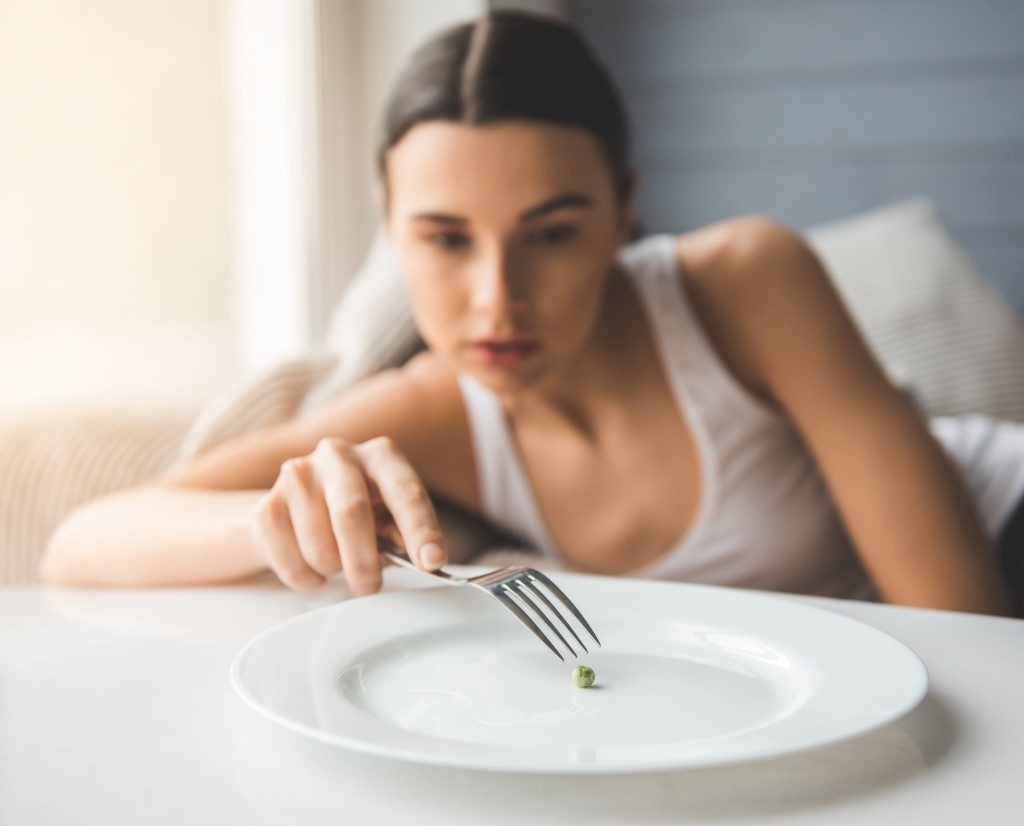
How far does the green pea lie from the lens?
1.93 feet

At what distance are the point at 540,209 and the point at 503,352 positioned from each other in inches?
5.8

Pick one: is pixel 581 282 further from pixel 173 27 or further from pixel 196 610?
pixel 173 27

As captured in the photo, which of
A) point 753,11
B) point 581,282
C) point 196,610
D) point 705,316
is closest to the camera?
point 196,610

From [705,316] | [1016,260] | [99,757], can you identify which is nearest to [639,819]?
[99,757]

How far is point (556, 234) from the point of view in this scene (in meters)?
1.13

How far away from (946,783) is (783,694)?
0.40ft

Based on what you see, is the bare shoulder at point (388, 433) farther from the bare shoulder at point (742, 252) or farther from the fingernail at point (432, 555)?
the fingernail at point (432, 555)

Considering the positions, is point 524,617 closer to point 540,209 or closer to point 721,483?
point 540,209

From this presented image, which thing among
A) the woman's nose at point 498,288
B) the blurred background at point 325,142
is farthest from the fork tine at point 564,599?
the blurred background at point 325,142

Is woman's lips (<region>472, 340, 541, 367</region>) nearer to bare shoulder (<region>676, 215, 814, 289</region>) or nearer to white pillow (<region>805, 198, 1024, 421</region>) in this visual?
bare shoulder (<region>676, 215, 814, 289</region>)

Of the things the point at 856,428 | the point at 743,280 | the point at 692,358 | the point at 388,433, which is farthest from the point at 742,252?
the point at 388,433

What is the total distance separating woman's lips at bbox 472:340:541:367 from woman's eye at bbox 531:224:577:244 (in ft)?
0.35

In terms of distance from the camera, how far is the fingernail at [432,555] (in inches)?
29.1

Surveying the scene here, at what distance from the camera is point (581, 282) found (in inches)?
44.9
